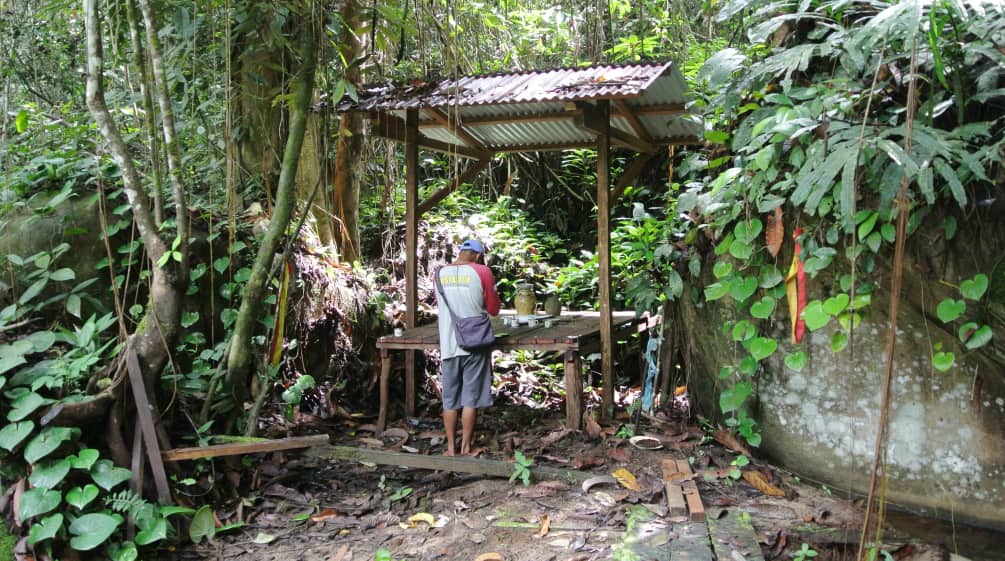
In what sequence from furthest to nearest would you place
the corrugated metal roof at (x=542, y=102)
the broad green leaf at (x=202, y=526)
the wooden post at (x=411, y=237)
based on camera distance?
the wooden post at (x=411, y=237) → the corrugated metal roof at (x=542, y=102) → the broad green leaf at (x=202, y=526)

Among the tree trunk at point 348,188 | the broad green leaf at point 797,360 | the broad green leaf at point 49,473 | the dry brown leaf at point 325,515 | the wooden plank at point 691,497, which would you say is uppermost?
the tree trunk at point 348,188

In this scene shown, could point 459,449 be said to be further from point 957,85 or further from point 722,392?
point 957,85

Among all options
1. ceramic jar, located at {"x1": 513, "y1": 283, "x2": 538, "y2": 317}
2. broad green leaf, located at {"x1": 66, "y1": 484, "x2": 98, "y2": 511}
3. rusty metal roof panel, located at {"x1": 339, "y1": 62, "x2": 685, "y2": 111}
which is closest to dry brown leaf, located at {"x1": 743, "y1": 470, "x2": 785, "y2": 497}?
ceramic jar, located at {"x1": 513, "y1": 283, "x2": 538, "y2": 317}

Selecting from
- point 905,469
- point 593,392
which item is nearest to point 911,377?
point 905,469

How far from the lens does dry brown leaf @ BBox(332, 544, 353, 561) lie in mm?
4113

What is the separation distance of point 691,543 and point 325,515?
2.30m

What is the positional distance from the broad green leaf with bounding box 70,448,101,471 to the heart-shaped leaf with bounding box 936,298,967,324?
15.8 feet

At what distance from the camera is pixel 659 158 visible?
34.4 ft

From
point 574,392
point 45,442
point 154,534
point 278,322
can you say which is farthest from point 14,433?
point 574,392

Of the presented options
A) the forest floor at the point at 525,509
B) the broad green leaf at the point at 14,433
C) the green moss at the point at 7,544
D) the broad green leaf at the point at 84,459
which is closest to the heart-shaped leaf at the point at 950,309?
the forest floor at the point at 525,509

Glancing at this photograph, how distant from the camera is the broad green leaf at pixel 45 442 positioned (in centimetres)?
388

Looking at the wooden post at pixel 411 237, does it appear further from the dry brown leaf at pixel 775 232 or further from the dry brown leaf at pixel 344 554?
the dry brown leaf at pixel 775 232

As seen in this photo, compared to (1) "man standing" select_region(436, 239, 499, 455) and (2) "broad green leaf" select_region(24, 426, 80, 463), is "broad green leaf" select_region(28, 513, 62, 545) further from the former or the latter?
(1) "man standing" select_region(436, 239, 499, 455)

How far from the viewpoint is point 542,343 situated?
5855mm
